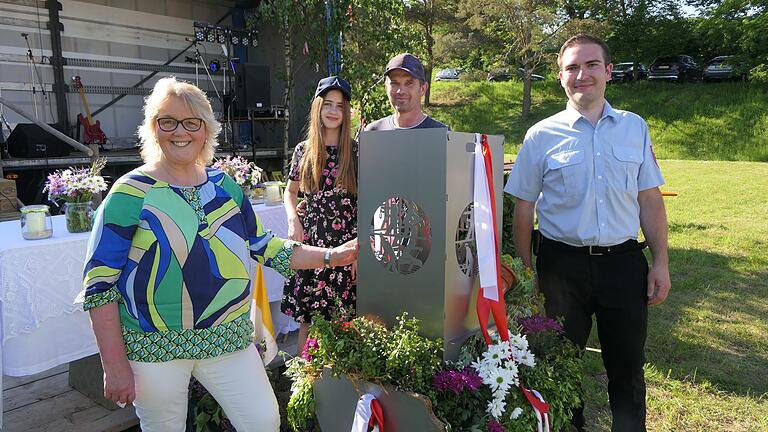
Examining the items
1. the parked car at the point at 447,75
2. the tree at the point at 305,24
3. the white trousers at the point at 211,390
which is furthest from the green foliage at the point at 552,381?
the parked car at the point at 447,75

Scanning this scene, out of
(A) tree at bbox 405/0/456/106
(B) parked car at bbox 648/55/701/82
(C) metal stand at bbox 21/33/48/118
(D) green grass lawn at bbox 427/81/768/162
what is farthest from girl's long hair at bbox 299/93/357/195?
(B) parked car at bbox 648/55/701/82

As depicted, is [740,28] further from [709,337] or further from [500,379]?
[500,379]

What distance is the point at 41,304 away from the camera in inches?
85.5

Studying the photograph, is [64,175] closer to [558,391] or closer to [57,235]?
[57,235]

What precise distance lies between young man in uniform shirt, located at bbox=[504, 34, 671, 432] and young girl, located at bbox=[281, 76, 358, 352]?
0.67m

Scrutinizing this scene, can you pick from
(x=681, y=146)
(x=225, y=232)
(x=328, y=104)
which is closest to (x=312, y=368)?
(x=225, y=232)

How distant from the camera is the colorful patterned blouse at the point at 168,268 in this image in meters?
1.42

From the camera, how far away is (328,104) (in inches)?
89.9

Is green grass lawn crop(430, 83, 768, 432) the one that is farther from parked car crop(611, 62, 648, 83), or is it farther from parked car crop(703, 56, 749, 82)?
parked car crop(611, 62, 648, 83)

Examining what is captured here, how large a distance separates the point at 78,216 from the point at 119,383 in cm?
129

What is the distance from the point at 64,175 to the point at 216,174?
1.22m

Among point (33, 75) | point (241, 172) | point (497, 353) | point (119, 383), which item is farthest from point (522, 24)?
point (119, 383)

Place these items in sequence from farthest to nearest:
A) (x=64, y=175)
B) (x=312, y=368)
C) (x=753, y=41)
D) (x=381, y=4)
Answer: (x=753, y=41) → (x=381, y=4) → (x=64, y=175) → (x=312, y=368)

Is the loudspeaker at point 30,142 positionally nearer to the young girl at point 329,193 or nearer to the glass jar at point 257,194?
the glass jar at point 257,194
